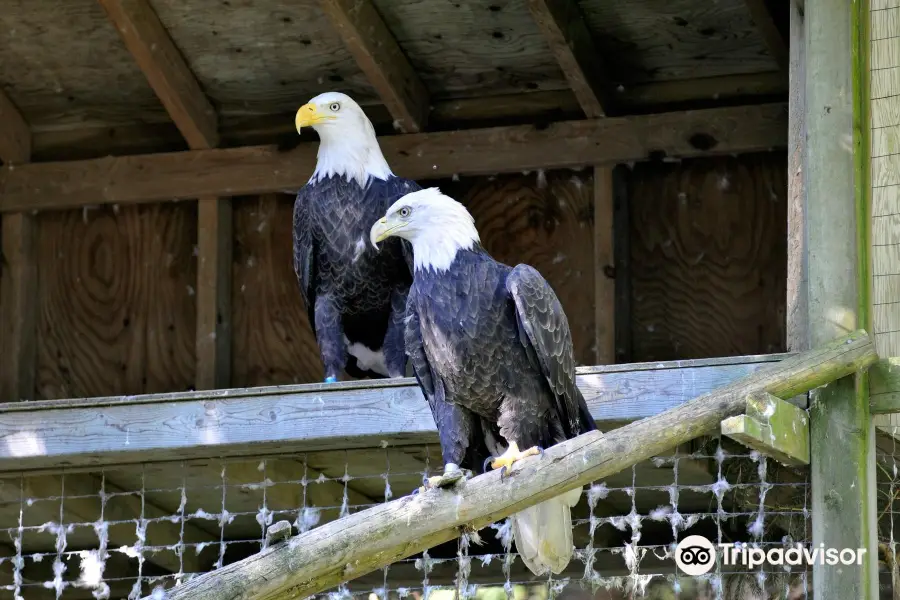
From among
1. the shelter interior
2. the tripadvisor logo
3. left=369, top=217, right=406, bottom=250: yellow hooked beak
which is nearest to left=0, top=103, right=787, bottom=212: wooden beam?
the shelter interior

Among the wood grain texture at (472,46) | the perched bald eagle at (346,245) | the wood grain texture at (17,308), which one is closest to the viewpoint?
the perched bald eagle at (346,245)

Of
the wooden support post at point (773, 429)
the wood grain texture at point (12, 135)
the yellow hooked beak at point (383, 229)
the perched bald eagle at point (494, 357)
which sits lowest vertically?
the wooden support post at point (773, 429)

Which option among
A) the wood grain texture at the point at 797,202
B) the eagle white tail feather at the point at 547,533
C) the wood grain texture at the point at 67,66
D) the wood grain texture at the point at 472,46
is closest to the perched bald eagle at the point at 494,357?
the eagle white tail feather at the point at 547,533

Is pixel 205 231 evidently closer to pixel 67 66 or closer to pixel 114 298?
pixel 114 298

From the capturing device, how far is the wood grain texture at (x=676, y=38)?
6484mm

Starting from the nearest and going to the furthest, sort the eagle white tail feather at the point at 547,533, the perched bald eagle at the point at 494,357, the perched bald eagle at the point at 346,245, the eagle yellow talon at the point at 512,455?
the eagle yellow talon at the point at 512,455 < the perched bald eagle at the point at 494,357 < the eagle white tail feather at the point at 547,533 < the perched bald eagle at the point at 346,245

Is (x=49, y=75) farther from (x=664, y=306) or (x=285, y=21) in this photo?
(x=664, y=306)

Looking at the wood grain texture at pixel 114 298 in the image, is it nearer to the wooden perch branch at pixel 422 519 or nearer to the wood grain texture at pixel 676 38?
the wood grain texture at pixel 676 38

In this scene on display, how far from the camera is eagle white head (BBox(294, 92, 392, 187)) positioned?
6.10 metres

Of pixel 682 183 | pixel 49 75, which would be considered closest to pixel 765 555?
pixel 682 183

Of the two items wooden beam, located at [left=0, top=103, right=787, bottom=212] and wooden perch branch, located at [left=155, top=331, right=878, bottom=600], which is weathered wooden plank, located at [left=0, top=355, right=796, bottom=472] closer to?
wooden perch branch, located at [left=155, top=331, right=878, bottom=600]

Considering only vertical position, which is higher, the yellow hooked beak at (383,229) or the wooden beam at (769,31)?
the wooden beam at (769,31)

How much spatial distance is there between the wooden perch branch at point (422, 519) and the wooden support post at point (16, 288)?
3570 millimetres

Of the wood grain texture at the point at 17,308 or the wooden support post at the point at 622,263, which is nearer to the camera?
the wooden support post at the point at 622,263
